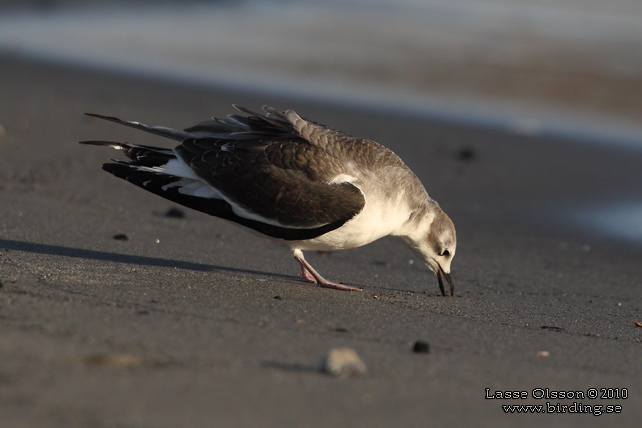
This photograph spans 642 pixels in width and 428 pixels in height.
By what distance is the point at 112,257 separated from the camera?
5570mm

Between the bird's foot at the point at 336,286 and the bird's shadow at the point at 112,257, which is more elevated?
the bird's shadow at the point at 112,257

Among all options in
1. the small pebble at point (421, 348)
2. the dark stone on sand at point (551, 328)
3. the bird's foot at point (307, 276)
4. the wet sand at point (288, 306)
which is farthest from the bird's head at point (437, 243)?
the small pebble at point (421, 348)

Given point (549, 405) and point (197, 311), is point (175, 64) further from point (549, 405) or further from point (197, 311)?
point (549, 405)

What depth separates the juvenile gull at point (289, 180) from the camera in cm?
Answer: 539

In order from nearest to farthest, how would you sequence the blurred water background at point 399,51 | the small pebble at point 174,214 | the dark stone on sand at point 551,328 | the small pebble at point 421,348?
the small pebble at point 421,348
the dark stone on sand at point 551,328
the small pebble at point 174,214
the blurred water background at point 399,51

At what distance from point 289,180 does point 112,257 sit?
120 cm

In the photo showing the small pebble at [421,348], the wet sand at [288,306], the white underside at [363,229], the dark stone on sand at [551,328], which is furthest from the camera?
the white underside at [363,229]

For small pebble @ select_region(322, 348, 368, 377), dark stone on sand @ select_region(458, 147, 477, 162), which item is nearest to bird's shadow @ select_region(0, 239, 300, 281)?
small pebble @ select_region(322, 348, 368, 377)

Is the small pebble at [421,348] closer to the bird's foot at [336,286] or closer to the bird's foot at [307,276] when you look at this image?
the bird's foot at [336,286]

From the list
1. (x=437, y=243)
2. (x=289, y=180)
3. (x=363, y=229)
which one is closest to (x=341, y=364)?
(x=363, y=229)

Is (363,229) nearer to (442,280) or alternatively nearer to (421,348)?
(442,280)

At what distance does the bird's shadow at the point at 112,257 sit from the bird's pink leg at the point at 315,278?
9cm

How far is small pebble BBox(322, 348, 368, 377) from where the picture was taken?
3.48 meters

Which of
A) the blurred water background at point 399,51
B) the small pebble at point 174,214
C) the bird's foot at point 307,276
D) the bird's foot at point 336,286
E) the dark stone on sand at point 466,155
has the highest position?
the blurred water background at point 399,51
